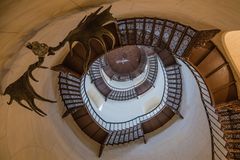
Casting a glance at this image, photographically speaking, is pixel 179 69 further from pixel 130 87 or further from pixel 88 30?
pixel 88 30

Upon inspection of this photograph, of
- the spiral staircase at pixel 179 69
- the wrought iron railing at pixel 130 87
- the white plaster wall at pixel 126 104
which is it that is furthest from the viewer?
the wrought iron railing at pixel 130 87

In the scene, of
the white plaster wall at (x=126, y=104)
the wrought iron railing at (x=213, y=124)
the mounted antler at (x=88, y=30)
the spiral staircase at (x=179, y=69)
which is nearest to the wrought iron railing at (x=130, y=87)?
the white plaster wall at (x=126, y=104)

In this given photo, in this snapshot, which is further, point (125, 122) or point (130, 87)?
point (130, 87)

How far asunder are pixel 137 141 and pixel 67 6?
702 cm

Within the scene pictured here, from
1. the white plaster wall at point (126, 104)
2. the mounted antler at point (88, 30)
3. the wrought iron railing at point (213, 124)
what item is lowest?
the white plaster wall at point (126, 104)

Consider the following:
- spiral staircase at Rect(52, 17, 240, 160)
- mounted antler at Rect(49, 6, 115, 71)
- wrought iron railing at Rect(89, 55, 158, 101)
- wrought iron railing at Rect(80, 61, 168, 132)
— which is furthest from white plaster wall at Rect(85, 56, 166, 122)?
mounted antler at Rect(49, 6, 115, 71)

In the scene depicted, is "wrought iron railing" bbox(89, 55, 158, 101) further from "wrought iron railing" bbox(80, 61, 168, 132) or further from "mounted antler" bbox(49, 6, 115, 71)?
"mounted antler" bbox(49, 6, 115, 71)

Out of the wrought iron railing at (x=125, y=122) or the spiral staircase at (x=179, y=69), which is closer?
the spiral staircase at (x=179, y=69)

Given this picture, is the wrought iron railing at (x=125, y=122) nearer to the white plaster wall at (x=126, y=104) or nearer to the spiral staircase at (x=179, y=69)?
the white plaster wall at (x=126, y=104)

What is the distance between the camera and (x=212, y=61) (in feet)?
20.3

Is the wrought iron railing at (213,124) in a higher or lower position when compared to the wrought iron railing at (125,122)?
higher

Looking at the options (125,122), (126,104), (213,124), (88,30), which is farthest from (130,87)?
(88,30)

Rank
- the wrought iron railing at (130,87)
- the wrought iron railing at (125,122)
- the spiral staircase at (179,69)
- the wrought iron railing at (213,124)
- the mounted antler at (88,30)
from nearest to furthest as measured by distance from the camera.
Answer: the mounted antler at (88,30), the spiral staircase at (179,69), the wrought iron railing at (213,124), the wrought iron railing at (125,122), the wrought iron railing at (130,87)

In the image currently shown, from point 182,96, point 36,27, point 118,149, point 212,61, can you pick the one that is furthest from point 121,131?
point 36,27
